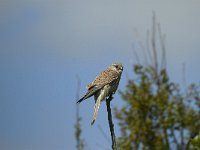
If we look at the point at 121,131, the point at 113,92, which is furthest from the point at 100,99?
the point at 121,131

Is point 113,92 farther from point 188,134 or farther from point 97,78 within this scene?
point 188,134

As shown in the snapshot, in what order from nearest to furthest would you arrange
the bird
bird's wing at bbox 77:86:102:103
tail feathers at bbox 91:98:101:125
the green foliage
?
tail feathers at bbox 91:98:101:125 < bird's wing at bbox 77:86:102:103 < the bird < the green foliage

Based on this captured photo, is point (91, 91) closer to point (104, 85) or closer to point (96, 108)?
point (96, 108)

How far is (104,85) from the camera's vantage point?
10672 mm

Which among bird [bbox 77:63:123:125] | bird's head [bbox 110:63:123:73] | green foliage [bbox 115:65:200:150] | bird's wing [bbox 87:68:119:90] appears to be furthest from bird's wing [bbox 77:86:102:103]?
green foliage [bbox 115:65:200:150]

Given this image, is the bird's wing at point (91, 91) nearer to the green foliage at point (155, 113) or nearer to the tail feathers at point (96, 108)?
the tail feathers at point (96, 108)

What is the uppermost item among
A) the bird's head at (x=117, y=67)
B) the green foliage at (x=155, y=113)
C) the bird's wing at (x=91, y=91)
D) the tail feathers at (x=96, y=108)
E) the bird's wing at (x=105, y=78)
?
the green foliage at (x=155, y=113)

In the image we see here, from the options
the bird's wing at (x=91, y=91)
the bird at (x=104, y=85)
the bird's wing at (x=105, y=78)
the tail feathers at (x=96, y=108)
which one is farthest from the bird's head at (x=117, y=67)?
the tail feathers at (x=96, y=108)

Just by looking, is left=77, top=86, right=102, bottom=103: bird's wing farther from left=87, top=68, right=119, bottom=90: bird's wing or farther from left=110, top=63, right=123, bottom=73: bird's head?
left=110, top=63, right=123, bottom=73: bird's head

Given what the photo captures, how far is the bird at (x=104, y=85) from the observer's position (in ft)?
31.7

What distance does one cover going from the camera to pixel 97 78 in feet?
35.7

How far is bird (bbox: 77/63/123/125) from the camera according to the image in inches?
381

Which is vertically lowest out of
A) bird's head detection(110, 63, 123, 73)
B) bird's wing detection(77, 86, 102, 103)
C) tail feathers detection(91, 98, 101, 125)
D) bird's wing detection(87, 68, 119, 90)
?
tail feathers detection(91, 98, 101, 125)

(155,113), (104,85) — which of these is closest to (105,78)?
(104,85)
